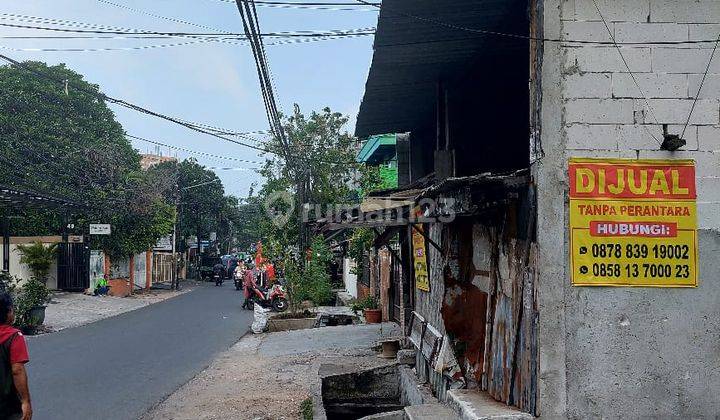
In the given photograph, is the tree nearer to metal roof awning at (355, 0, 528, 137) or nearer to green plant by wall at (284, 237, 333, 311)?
green plant by wall at (284, 237, 333, 311)

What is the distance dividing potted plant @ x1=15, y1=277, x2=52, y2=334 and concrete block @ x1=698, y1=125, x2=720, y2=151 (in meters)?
18.2

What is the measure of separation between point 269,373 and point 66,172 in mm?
24928

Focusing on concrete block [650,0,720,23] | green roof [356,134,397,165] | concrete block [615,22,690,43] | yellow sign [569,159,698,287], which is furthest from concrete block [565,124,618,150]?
green roof [356,134,397,165]

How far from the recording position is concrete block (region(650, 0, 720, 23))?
18.7 feet

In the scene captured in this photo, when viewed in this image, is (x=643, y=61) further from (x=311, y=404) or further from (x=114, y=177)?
(x=114, y=177)

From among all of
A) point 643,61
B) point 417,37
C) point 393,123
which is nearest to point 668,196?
point 643,61

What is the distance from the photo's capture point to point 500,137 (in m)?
9.27

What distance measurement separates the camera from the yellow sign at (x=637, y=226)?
219 inches

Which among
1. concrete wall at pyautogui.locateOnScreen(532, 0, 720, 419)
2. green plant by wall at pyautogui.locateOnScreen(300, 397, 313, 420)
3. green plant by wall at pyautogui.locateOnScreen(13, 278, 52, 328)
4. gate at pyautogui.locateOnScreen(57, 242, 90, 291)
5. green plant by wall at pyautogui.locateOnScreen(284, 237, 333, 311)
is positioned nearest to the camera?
concrete wall at pyautogui.locateOnScreen(532, 0, 720, 419)

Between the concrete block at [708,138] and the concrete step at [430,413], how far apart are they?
11.1 ft

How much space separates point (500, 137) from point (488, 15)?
9.59 feet

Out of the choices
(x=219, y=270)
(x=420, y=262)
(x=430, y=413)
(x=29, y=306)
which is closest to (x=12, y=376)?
(x=430, y=413)

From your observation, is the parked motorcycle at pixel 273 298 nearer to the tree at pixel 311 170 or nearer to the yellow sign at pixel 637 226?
the tree at pixel 311 170

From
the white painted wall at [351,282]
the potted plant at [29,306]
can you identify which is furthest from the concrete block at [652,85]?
the white painted wall at [351,282]
